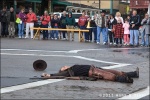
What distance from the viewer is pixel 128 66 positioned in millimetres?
12211

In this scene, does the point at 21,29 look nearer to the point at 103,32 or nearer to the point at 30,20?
the point at 30,20

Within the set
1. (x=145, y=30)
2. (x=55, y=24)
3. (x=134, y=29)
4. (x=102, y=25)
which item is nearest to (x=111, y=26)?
(x=102, y=25)

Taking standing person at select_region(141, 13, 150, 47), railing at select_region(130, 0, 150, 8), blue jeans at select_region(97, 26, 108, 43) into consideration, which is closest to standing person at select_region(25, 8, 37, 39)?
blue jeans at select_region(97, 26, 108, 43)

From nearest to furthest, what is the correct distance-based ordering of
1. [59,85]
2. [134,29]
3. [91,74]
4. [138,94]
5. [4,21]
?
[138,94], [59,85], [91,74], [134,29], [4,21]

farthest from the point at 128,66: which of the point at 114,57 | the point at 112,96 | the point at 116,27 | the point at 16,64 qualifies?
the point at 116,27

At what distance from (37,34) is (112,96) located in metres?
A: 17.6

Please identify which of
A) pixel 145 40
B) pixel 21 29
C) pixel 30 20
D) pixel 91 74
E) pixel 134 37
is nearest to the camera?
pixel 91 74

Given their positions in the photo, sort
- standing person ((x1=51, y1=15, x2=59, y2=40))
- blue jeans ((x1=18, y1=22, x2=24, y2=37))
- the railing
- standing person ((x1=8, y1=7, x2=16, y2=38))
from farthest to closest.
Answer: the railing, standing person ((x1=51, y1=15, x2=59, y2=40)), blue jeans ((x1=18, y1=22, x2=24, y2=37)), standing person ((x1=8, y1=7, x2=16, y2=38))

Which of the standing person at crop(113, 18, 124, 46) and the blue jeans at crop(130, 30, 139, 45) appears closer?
the blue jeans at crop(130, 30, 139, 45)

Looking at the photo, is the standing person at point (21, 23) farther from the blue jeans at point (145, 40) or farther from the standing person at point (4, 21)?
the blue jeans at point (145, 40)

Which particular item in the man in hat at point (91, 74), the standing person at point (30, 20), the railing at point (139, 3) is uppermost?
the railing at point (139, 3)

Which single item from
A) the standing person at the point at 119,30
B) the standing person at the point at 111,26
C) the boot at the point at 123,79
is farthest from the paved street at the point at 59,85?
the standing person at the point at 111,26

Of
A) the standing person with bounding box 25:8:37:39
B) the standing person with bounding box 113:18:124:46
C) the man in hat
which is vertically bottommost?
the man in hat

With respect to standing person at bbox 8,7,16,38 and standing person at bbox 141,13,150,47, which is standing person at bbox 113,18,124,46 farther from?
standing person at bbox 8,7,16,38
